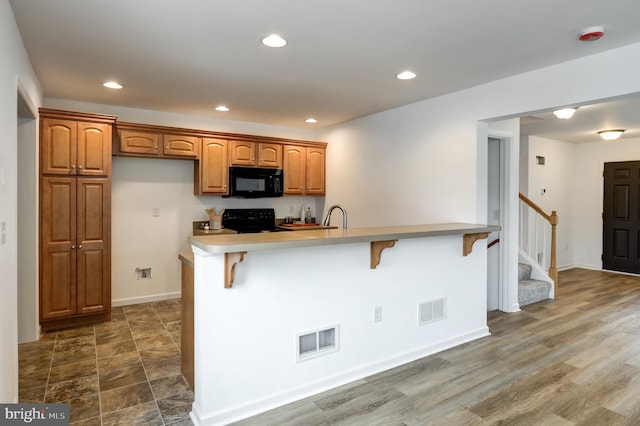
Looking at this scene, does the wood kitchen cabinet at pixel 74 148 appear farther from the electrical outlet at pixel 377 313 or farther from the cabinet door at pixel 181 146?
the electrical outlet at pixel 377 313

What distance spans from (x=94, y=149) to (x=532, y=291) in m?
5.41

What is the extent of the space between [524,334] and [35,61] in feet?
16.3

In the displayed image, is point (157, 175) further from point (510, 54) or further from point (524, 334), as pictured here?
point (524, 334)

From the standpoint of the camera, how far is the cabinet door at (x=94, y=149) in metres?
3.89

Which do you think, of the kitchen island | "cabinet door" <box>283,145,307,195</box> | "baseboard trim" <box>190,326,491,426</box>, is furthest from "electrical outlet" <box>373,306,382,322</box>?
"cabinet door" <box>283,145,307,195</box>

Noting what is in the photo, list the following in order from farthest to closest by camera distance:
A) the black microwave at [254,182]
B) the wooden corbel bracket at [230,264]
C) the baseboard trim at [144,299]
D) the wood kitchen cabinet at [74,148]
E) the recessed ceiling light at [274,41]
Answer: the black microwave at [254,182], the baseboard trim at [144,299], the wood kitchen cabinet at [74,148], the recessed ceiling light at [274,41], the wooden corbel bracket at [230,264]

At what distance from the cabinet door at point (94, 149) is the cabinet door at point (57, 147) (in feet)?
0.20

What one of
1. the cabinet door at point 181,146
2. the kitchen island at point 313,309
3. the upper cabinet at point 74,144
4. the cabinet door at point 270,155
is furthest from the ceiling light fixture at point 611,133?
the upper cabinet at point 74,144

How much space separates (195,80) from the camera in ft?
11.6

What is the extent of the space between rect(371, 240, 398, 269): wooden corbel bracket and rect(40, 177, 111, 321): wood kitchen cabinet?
290 centimetres

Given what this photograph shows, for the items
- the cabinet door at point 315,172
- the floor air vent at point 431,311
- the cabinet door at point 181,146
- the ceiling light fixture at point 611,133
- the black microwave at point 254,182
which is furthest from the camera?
the ceiling light fixture at point 611,133

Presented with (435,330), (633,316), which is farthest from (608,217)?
(435,330)

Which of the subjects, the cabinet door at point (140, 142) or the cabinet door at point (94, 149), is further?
the cabinet door at point (140, 142)

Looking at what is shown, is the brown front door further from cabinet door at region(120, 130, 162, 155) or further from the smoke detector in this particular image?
cabinet door at region(120, 130, 162, 155)
